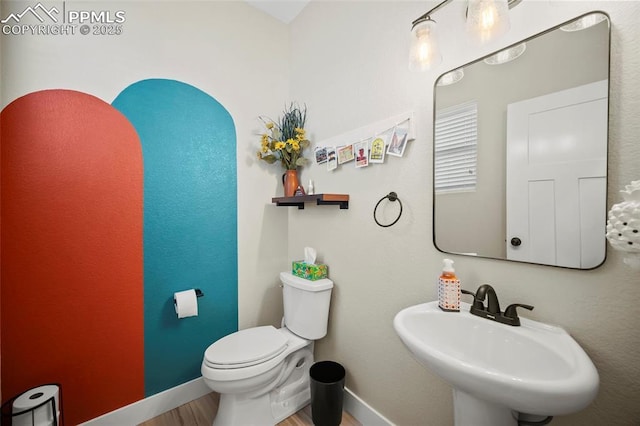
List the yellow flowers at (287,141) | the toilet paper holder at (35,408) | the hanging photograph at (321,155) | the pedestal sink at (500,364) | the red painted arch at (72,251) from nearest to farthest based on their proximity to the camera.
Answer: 1. the pedestal sink at (500,364)
2. the toilet paper holder at (35,408)
3. the red painted arch at (72,251)
4. the hanging photograph at (321,155)
5. the yellow flowers at (287,141)

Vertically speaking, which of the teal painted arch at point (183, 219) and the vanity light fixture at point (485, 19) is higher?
the vanity light fixture at point (485, 19)

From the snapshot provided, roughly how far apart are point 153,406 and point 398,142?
6.80ft

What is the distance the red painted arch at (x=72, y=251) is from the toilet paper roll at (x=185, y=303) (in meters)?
0.23

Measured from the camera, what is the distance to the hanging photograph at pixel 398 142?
123 centimetres

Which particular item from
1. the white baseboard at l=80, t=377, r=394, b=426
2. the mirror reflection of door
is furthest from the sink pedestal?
the white baseboard at l=80, t=377, r=394, b=426

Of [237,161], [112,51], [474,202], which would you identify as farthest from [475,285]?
[112,51]

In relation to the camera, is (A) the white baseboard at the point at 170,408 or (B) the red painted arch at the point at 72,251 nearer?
(B) the red painted arch at the point at 72,251

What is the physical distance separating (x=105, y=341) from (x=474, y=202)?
2.01 m

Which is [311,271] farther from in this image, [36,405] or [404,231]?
[36,405]

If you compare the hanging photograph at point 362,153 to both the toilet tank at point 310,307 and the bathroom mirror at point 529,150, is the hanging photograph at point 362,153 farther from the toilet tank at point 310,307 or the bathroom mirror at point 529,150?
the toilet tank at point 310,307

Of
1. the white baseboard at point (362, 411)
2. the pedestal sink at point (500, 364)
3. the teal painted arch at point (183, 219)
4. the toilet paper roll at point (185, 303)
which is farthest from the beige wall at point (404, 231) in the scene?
the toilet paper roll at point (185, 303)

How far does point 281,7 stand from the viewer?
1896 mm

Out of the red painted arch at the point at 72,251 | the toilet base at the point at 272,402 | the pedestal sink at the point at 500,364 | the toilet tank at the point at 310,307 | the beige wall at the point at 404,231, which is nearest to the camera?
the pedestal sink at the point at 500,364

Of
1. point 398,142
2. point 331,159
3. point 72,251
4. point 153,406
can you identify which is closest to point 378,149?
point 398,142
